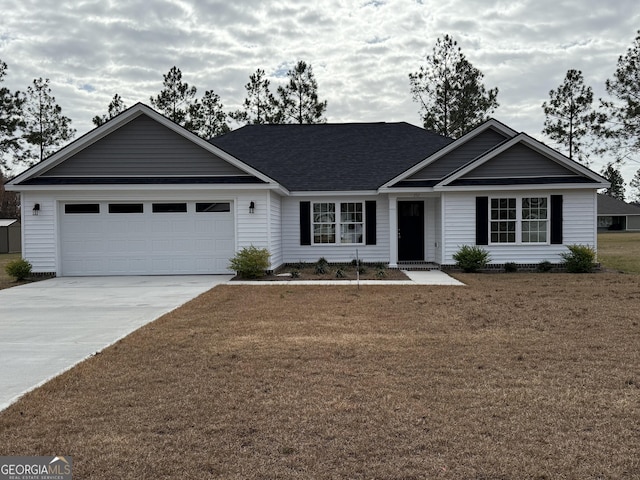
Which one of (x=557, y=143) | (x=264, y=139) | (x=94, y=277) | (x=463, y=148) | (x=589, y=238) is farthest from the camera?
(x=557, y=143)

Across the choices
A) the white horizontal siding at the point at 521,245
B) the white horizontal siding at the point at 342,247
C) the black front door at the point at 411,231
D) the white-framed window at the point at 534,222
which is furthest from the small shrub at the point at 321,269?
the white-framed window at the point at 534,222

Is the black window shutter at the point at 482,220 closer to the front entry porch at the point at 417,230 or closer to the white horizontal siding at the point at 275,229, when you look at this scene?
the front entry porch at the point at 417,230

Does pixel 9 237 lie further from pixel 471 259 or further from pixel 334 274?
pixel 471 259

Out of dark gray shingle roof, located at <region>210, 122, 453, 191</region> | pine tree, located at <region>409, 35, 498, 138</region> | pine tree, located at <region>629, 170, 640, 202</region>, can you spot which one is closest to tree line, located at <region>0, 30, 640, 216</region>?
pine tree, located at <region>409, 35, 498, 138</region>

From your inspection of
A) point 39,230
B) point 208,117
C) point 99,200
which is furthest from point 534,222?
point 208,117

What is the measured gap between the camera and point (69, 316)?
9023 millimetres

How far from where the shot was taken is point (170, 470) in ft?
10.8

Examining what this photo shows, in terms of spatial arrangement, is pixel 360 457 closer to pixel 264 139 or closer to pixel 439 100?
pixel 264 139

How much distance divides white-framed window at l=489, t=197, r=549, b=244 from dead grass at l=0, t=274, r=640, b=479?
8238 millimetres

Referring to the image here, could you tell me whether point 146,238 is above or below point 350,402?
above

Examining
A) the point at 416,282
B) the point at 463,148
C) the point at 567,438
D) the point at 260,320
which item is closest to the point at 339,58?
the point at 463,148

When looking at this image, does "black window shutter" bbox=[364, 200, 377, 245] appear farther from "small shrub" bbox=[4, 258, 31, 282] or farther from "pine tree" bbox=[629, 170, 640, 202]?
"pine tree" bbox=[629, 170, 640, 202]

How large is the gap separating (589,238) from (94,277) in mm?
15295

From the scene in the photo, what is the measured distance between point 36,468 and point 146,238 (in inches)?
498
